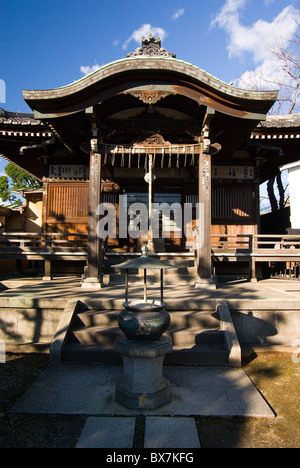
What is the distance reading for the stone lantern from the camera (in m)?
4.05

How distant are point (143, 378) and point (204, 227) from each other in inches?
202

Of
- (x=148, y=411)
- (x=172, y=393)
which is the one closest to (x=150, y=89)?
(x=172, y=393)

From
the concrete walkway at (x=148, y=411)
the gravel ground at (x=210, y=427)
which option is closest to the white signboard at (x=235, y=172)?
the concrete walkway at (x=148, y=411)

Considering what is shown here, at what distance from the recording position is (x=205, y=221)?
8.45 m

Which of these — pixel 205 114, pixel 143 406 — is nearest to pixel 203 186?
pixel 205 114

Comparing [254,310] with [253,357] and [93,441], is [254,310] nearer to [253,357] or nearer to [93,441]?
[253,357]

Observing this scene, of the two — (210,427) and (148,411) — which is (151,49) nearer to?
Result: (148,411)

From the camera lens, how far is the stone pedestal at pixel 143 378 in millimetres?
4008

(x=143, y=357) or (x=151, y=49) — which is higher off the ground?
(x=151, y=49)

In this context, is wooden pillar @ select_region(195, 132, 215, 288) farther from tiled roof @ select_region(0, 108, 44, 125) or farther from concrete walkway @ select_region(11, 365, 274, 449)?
tiled roof @ select_region(0, 108, 44, 125)

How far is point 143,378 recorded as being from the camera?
414cm

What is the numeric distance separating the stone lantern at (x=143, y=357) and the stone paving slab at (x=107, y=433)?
0.37m

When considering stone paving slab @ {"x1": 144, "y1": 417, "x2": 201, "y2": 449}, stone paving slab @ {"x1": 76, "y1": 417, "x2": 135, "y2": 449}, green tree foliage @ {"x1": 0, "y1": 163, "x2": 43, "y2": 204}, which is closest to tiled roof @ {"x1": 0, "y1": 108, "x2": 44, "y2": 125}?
stone paving slab @ {"x1": 76, "y1": 417, "x2": 135, "y2": 449}
